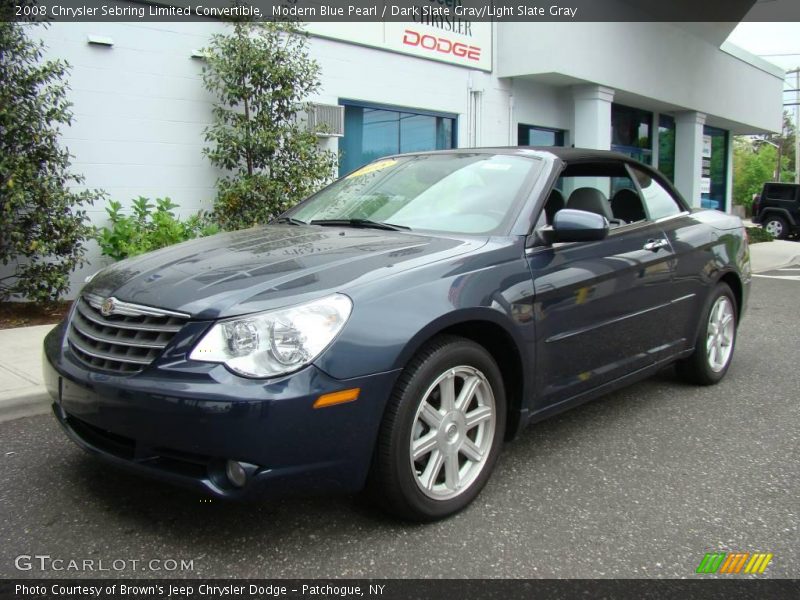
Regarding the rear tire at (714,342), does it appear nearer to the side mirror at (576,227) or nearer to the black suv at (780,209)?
the side mirror at (576,227)

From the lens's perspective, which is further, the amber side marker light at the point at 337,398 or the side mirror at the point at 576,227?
the side mirror at the point at 576,227

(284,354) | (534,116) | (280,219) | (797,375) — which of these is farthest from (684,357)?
(534,116)

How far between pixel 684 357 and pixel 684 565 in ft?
7.27

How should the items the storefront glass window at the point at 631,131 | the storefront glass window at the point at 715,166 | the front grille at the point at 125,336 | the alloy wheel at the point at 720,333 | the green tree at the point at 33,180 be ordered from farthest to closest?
the storefront glass window at the point at 715,166 < the storefront glass window at the point at 631,131 < the green tree at the point at 33,180 < the alloy wheel at the point at 720,333 < the front grille at the point at 125,336

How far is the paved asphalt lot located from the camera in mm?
2564

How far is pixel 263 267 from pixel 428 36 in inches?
375

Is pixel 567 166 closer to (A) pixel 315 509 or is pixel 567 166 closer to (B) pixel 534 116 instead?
(A) pixel 315 509

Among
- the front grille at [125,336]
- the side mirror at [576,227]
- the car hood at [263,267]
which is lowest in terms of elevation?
the front grille at [125,336]

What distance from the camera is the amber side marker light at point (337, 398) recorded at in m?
2.39

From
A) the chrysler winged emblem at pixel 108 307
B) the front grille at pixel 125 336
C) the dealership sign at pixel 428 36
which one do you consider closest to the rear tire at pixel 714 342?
the front grille at pixel 125 336

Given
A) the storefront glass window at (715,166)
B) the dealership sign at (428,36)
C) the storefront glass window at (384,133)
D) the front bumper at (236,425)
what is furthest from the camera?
the storefront glass window at (715,166)

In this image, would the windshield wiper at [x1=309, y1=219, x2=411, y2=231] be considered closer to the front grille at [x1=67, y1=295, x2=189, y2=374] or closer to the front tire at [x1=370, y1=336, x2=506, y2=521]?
the front tire at [x1=370, y1=336, x2=506, y2=521]

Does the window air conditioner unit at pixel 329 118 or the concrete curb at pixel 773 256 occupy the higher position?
the window air conditioner unit at pixel 329 118

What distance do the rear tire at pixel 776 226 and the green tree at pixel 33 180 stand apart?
2167 cm
